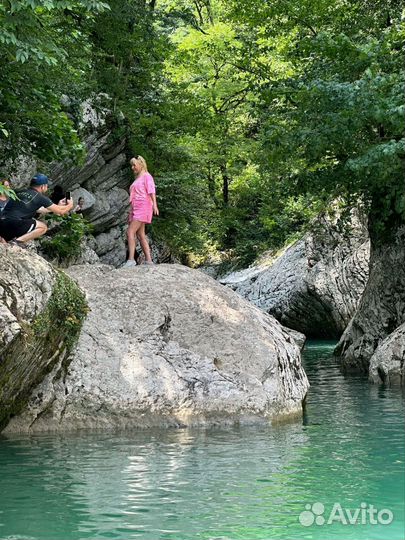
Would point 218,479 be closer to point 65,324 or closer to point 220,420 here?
point 220,420

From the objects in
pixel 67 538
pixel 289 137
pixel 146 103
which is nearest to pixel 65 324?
pixel 67 538

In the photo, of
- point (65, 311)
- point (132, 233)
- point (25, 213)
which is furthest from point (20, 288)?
point (132, 233)

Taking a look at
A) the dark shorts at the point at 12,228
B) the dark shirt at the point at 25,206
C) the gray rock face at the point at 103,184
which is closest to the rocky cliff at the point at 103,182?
the gray rock face at the point at 103,184

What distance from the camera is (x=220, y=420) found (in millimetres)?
10609

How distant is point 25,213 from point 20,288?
6.05ft

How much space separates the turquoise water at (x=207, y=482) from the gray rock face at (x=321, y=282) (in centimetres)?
1324

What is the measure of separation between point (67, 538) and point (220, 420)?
453 centimetres

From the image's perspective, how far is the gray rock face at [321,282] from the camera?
24.3 m

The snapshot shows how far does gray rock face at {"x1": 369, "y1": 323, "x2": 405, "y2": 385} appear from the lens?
14961mm

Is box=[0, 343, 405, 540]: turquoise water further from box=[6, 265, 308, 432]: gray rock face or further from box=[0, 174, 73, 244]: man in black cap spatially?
box=[0, 174, 73, 244]: man in black cap

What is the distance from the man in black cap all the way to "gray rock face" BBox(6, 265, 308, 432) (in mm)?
1126
